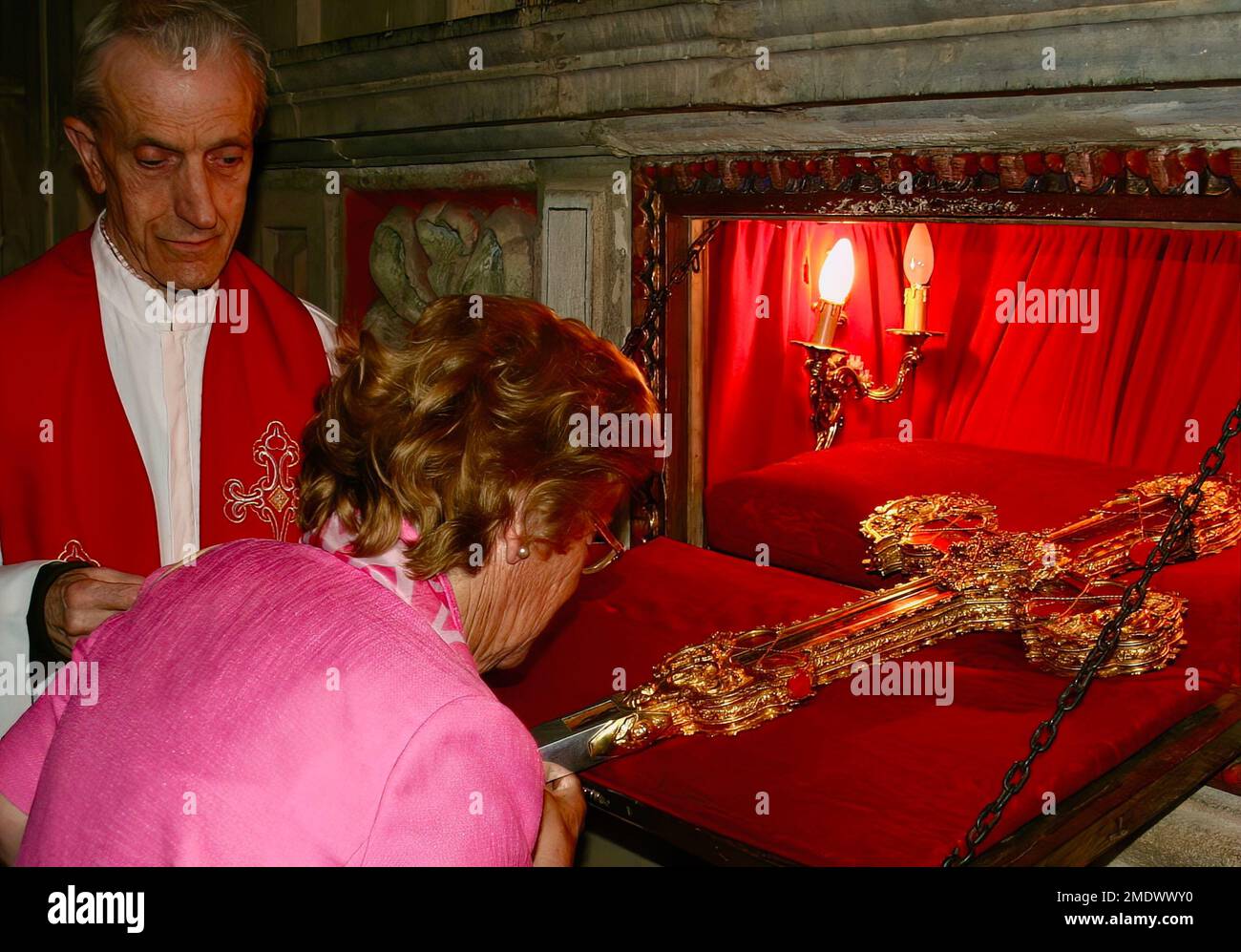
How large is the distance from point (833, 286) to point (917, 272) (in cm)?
19

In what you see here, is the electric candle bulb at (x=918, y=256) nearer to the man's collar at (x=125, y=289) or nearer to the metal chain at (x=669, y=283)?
the metal chain at (x=669, y=283)

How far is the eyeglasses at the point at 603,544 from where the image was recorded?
4.46 feet

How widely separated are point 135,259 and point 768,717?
122 centimetres

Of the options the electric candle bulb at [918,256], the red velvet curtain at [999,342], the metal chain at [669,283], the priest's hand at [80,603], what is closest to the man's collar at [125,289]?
the priest's hand at [80,603]

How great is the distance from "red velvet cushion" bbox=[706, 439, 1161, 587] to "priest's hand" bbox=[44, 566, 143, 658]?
3.85 ft

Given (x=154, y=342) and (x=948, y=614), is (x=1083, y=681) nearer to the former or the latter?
(x=948, y=614)

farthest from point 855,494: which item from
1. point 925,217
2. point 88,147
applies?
point 88,147

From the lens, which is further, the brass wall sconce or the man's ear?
A: the brass wall sconce

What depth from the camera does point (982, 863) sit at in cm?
134

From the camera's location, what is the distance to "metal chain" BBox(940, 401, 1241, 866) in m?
1.33

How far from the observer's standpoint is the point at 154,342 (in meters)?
2.05

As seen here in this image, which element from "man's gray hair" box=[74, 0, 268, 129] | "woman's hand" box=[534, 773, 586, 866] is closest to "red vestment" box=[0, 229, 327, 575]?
"man's gray hair" box=[74, 0, 268, 129]

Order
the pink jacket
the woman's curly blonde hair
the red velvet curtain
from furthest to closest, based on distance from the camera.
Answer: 1. the red velvet curtain
2. the woman's curly blonde hair
3. the pink jacket

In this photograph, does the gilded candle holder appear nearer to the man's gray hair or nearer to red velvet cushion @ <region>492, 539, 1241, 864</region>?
red velvet cushion @ <region>492, 539, 1241, 864</region>
